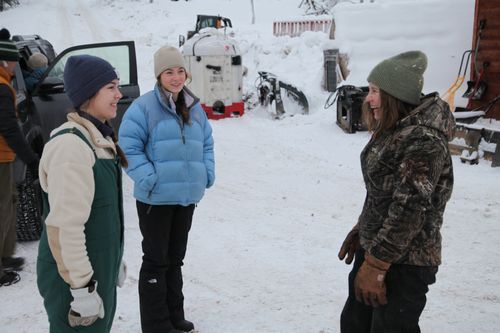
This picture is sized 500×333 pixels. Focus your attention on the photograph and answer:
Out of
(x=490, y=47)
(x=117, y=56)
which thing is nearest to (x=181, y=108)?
(x=117, y=56)

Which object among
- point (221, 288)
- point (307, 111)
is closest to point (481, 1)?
point (307, 111)

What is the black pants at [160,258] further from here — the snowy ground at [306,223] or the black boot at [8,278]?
the black boot at [8,278]

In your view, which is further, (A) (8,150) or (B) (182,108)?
(A) (8,150)

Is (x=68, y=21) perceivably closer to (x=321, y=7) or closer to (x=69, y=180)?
(x=321, y=7)

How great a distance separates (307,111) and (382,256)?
915 centimetres

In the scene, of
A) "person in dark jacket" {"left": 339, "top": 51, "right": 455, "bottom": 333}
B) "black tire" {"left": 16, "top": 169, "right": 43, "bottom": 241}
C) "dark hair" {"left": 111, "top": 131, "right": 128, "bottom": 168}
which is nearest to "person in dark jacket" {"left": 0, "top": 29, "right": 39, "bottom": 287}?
"black tire" {"left": 16, "top": 169, "right": 43, "bottom": 241}

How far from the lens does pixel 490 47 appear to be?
9484 mm

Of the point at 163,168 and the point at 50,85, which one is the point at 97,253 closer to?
A: the point at 163,168


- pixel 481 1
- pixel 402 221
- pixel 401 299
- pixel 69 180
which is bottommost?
pixel 401 299

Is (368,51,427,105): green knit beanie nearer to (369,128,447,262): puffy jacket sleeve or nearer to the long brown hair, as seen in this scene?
(369,128,447,262): puffy jacket sleeve

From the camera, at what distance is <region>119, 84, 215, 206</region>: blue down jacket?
10.4 ft

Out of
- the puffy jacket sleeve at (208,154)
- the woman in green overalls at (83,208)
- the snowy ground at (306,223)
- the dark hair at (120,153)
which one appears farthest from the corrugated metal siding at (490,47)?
the woman in green overalls at (83,208)

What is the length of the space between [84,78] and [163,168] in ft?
3.60

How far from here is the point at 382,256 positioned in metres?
2.34
